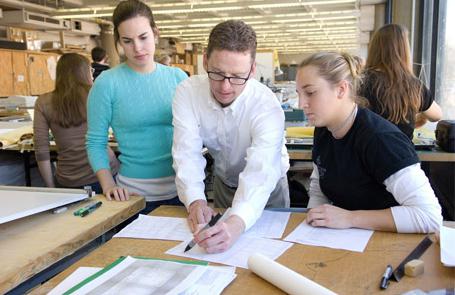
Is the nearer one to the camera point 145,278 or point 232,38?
point 145,278

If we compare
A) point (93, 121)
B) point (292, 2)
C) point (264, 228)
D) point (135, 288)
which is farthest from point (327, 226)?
point (292, 2)

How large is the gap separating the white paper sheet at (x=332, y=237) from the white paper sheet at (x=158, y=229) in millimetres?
282

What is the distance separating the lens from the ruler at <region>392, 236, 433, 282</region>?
878 millimetres

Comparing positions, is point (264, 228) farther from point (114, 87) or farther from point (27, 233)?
point (114, 87)

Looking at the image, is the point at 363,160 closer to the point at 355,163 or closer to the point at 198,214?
the point at 355,163

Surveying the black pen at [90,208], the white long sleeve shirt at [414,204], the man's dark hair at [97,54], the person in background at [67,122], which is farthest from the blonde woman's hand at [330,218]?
the man's dark hair at [97,54]

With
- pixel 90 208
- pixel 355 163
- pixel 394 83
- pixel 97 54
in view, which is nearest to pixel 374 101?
pixel 394 83

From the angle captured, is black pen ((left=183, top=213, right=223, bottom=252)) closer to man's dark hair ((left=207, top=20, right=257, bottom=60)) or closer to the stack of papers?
the stack of papers

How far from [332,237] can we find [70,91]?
184 cm

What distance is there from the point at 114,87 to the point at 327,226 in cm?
85

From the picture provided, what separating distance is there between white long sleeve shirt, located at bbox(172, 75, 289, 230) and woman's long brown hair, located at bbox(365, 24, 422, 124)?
98cm

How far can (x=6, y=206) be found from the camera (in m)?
1.10

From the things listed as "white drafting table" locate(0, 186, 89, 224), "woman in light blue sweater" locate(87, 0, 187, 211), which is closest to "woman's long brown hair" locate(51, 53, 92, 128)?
"woman in light blue sweater" locate(87, 0, 187, 211)

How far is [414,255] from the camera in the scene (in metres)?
0.97
